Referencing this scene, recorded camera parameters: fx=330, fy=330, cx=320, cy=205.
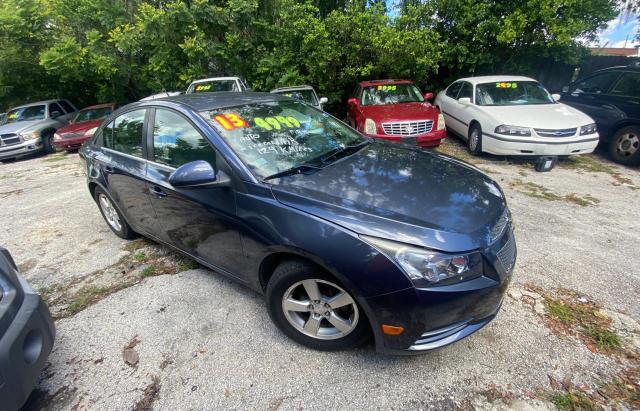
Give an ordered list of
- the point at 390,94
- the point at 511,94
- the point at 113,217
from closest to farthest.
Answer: the point at 113,217
the point at 511,94
the point at 390,94

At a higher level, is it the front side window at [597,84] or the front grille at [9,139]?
the front side window at [597,84]

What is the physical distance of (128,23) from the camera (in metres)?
10.1

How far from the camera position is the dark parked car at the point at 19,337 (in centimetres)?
156

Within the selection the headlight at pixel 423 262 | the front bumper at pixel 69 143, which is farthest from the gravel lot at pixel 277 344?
the front bumper at pixel 69 143

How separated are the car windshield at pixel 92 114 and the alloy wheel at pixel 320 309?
10454 millimetres

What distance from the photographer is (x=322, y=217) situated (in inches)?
72.9

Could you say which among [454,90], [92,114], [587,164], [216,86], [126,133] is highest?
[216,86]

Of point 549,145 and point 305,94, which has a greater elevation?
point 305,94

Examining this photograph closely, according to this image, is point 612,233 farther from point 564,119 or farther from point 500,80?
point 500,80

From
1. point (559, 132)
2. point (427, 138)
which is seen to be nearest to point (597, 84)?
point (559, 132)

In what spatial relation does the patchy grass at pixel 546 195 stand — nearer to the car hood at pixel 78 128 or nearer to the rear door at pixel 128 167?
the rear door at pixel 128 167

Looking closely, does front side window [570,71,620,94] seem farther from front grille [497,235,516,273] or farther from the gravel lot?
front grille [497,235,516,273]

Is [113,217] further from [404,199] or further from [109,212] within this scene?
[404,199]

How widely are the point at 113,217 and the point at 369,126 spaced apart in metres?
4.33
